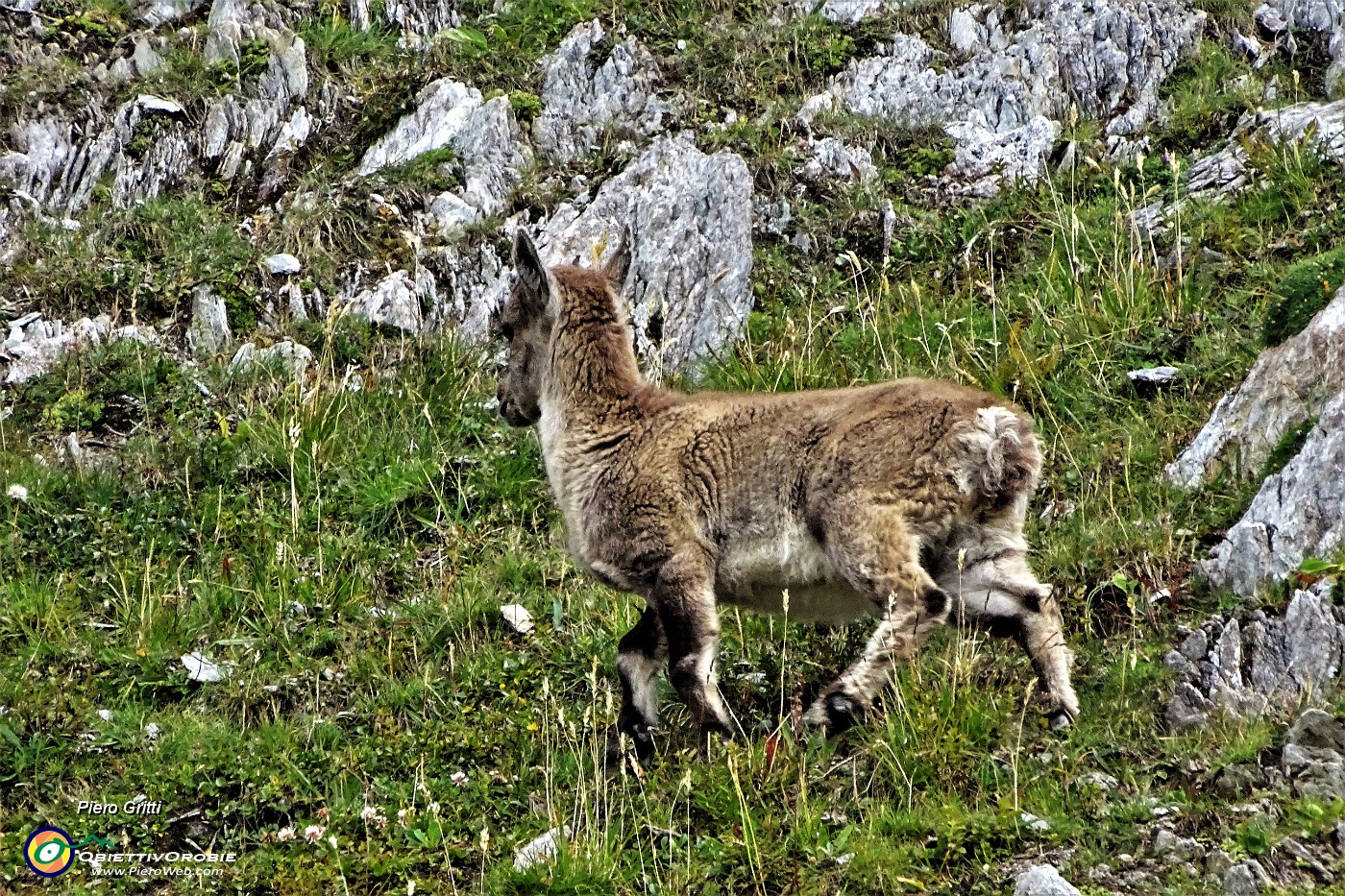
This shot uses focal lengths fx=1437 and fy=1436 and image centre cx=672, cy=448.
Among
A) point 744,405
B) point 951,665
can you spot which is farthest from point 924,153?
point 951,665

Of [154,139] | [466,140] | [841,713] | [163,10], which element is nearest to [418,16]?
[466,140]

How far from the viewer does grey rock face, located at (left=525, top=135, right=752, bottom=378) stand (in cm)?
1088

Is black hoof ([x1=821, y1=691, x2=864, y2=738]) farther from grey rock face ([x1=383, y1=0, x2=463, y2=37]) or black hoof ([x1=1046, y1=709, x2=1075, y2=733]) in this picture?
grey rock face ([x1=383, y1=0, x2=463, y2=37])

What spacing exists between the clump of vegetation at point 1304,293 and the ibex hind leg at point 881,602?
325 cm

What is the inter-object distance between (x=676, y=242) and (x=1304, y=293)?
477cm

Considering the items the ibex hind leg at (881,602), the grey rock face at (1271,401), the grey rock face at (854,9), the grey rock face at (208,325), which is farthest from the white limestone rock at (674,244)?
the ibex hind leg at (881,602)

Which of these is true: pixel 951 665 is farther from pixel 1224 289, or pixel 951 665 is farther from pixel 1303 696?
pixel 1224 289

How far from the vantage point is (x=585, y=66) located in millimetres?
12836

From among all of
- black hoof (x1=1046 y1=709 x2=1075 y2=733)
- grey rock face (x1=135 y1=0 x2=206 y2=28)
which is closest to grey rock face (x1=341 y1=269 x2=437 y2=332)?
grey rock face (x1=135 y1=0 x2=206 y2=28)

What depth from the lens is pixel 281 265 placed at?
11.2m

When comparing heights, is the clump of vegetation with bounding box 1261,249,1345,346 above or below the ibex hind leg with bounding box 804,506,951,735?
above

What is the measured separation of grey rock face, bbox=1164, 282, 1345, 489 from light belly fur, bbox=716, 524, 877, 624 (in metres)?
2.40

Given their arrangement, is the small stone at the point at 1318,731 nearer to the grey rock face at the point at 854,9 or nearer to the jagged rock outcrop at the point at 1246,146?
the jagged rock outcrop at the point at 1246,146

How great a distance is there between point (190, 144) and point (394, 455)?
429cm
